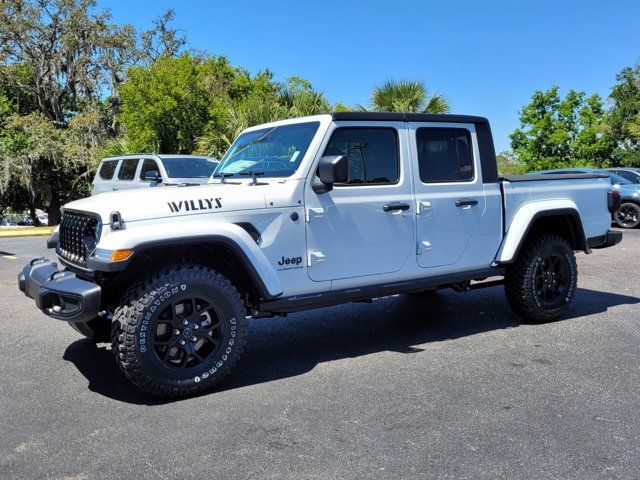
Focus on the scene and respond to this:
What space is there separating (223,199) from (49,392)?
1772 mm

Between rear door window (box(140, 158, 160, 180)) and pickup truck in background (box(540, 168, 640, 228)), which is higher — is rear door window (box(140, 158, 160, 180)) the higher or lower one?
the higher one

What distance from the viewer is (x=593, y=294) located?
7.27 metres

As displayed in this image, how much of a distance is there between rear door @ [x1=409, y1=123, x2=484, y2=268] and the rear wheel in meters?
11.7

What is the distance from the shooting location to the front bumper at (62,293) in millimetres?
3713

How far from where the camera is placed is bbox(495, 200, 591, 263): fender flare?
17.9 feet

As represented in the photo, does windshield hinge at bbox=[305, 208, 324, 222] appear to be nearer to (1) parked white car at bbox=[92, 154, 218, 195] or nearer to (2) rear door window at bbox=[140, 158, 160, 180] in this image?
(1) parked white car at bbox=[92, 154, 218, 195]

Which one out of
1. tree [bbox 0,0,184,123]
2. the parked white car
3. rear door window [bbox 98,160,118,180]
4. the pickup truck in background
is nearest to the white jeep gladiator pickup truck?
the parked white car

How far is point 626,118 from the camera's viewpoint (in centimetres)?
3659

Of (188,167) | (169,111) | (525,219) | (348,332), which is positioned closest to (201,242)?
(348,332)

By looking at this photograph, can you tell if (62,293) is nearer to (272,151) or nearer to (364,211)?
(272,151)

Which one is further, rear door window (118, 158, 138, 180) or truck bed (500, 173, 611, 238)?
rear door window (118, 158, 138, 180)

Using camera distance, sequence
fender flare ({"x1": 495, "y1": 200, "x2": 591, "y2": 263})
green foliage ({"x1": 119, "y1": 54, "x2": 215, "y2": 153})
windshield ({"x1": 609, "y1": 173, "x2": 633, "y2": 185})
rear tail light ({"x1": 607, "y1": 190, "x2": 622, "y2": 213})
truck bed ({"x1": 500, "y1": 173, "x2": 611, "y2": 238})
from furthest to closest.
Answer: green foliage ({"x1": 119, "y1": 54, "x2": 215, "y2": 153}), windshield ({"x1": 609, "y1": 173, "x2": 633, "y2": 185}), rear tail light ({"x1": 607, "y1": 190, "x2": 622, "y2": 213}), truck bed ({"x1": 500, "y1": 173, "x2": 611, "y2": 238}), fender flare ({"x1": 495, "y1": 200, "x2": 591, "y2": 263})

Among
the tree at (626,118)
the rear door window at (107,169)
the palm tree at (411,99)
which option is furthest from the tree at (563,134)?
the rear door window at (107,169)

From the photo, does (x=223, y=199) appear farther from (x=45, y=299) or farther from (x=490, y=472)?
(x=490, y=472)
